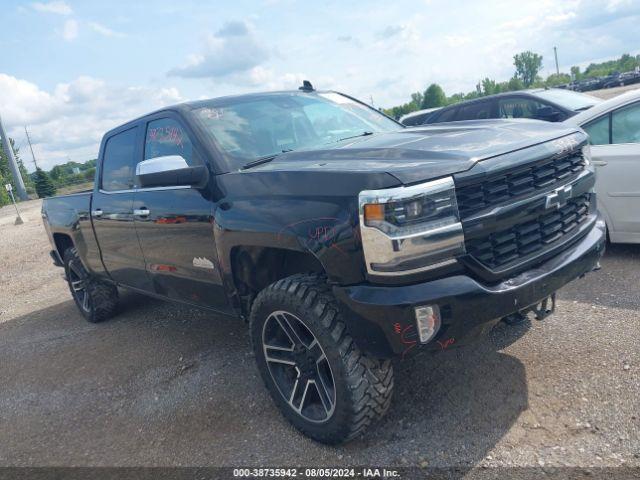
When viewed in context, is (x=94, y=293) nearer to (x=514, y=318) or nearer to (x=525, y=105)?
(x=514, y=318)

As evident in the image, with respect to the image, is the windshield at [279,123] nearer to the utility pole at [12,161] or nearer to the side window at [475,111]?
the side window at [475,111]

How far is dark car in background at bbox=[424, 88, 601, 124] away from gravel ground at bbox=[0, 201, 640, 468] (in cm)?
331

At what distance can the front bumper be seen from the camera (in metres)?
2.52

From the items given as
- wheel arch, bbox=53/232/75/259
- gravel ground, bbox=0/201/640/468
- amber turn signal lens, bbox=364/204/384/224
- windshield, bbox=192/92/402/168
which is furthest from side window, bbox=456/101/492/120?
amber turn signal lens, bbox=364/204/384/224

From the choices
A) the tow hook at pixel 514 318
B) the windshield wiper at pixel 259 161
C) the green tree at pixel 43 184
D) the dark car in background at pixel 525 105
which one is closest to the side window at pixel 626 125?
the dark car in background at pixel 525 105

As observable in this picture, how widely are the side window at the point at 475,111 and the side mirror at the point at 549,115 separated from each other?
145 centimetres

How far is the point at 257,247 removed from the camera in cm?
328

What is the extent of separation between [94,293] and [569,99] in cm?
717

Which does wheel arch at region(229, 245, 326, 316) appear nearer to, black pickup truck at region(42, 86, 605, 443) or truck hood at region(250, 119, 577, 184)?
black pickup truck at region(42, 86, 605, 443)

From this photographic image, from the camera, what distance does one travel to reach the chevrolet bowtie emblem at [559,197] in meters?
2.91

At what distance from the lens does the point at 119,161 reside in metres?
4.93

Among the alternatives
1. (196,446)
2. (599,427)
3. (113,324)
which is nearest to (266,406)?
(196,446)

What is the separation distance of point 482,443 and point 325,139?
2.22 metres

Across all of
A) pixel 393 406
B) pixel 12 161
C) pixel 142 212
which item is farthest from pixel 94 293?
pixel 12 161
